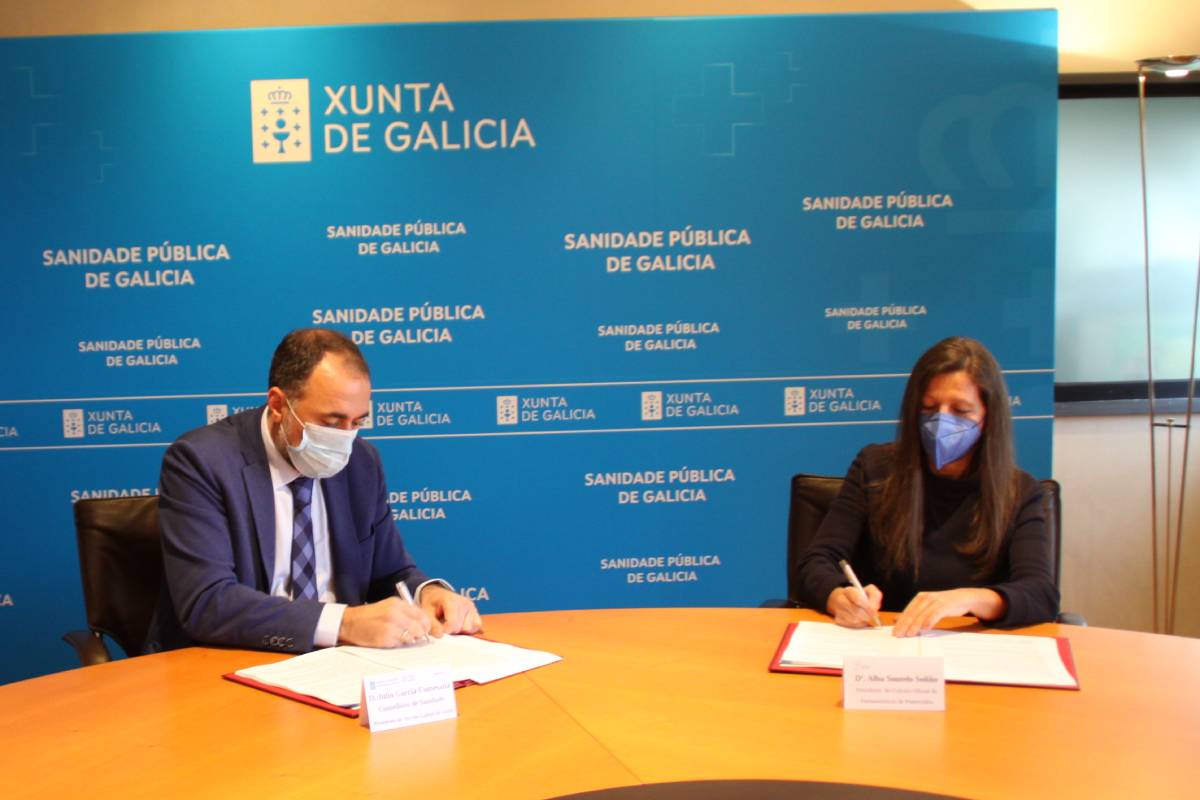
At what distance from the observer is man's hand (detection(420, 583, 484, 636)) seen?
86.5 inches

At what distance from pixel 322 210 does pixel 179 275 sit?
558 millimetres

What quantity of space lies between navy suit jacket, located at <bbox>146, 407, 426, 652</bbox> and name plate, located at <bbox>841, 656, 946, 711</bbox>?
3.32 feet

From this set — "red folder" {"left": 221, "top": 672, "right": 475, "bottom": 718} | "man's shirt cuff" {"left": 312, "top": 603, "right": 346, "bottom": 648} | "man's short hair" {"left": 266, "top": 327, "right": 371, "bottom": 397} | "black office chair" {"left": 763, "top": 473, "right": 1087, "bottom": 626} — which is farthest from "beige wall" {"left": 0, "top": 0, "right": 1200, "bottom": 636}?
Answer: "red folder" {"left": 221, "top": 672, "right": 475, "bottom": 718}

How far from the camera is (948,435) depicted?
8.20 feet

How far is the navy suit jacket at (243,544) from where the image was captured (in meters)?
2.10

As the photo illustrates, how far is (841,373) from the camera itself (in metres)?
3.88

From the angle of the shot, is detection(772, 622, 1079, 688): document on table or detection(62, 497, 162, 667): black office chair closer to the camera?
detection(772, 622, 1079, 688): document on table

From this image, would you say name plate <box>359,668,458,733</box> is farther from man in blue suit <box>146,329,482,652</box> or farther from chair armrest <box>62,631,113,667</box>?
chair armrest <box>62,631,113,667</box>

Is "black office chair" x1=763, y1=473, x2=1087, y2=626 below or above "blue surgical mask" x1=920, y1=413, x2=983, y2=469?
below

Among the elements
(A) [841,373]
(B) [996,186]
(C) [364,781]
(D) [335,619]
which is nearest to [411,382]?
(A) [841,373]

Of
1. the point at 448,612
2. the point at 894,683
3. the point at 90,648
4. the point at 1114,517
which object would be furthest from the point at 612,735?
the point at 1114,517

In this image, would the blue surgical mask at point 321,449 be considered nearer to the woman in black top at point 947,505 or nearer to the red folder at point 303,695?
the red folder at point 303,695

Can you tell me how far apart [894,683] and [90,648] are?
1.76 metres

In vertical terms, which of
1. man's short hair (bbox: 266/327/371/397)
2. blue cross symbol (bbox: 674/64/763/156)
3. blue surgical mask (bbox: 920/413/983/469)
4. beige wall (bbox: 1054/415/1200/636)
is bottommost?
beige wall (bbox: 1054/415/1200/636)
